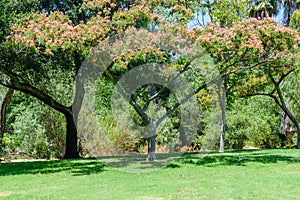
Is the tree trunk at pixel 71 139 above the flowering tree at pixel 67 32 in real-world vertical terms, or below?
below

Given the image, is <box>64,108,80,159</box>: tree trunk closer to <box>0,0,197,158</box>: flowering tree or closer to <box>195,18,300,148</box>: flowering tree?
<box>0,0,197,158</box>: flowering tree

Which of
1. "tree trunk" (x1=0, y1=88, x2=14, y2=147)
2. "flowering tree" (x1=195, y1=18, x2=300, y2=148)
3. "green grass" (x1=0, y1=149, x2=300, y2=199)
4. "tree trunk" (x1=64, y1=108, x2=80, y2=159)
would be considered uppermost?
"flowering tree" (x1=195, y1=18, x2=300, y2=148)

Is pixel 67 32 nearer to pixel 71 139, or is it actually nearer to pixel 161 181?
pixel 161 181

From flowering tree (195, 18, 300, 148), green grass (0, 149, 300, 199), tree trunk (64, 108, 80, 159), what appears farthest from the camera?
tree trunk (64, 108, 80, 159)

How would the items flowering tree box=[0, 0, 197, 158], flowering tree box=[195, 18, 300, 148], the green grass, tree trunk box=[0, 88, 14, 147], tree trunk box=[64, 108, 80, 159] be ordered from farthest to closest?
1. tree trunk box=[64, 108, 80, 159]
2. tree trunk box=[0, 88, 14, 147]
3. flowering tree box=[195, 18, 300, 148]
4. flowering tree box=[0, 0, 197, 158]
5. the green grass

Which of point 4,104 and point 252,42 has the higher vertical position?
point 252,42

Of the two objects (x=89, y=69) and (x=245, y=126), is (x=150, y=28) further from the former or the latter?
(x=245, y=126)

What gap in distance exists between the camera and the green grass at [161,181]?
7.05 meters

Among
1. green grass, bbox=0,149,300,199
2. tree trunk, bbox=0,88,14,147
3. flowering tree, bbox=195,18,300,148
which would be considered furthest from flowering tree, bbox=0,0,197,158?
green grass, bbox=0,149,300,199

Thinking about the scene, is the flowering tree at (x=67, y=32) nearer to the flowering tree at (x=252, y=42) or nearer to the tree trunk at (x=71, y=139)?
the tree trunk at (x=71, y=139)

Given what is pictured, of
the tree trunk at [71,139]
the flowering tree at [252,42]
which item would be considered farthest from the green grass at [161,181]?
the tree trunk at [71,139]

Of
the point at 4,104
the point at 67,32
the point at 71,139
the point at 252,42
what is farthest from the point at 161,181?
the point at 4,104

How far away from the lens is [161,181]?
28.2 ft

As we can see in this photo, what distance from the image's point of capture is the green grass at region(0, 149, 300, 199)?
705cm
